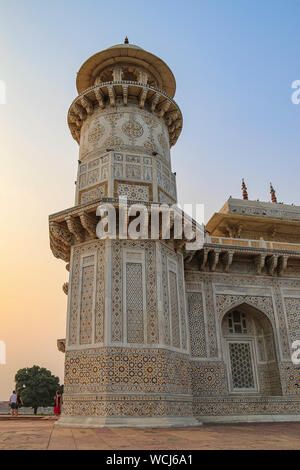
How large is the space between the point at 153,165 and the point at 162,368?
239 inches

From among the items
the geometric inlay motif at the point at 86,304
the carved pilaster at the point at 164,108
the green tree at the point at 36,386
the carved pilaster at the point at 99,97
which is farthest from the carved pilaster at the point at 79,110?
the green tree at the point at 36,386

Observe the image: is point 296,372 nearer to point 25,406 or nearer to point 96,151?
point 96,151

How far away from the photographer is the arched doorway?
42.0ft

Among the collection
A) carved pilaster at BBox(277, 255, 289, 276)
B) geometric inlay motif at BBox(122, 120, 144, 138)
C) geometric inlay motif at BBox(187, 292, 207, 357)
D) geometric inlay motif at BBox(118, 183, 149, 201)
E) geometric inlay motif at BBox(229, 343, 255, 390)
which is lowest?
geometric inlay motif at BBox(229, 343, 255, 390)

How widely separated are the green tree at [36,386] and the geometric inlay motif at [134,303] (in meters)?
37.0

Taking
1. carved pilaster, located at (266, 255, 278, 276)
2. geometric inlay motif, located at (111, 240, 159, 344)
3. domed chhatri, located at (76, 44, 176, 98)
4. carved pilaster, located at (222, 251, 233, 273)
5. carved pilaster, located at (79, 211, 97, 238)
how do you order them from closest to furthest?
1. geometric inlay motif, located at (111, 240, 159, 344)
2. carved pilaster, located at (79, 211, 97, 238)
3. carved pilaster, located at (222, 251, 233, 273)
4. domed chhatri, located at (76, 44, 176, 98)
5. carved pilaster, located at (266, 255, 278, 276)

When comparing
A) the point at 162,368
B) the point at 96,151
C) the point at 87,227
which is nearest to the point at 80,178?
the point at 96,151

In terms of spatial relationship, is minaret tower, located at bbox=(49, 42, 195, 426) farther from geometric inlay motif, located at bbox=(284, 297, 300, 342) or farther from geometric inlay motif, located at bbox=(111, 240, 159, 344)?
geometric inlay motif, located at bbox=(284, 297, 300, 342)

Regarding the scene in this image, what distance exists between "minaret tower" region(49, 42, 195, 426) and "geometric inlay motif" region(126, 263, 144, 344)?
3 cm

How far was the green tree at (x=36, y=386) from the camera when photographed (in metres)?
42.2

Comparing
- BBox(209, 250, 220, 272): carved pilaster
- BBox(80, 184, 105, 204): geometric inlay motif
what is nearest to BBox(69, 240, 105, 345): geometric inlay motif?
BBox(80, 184, 105, 204): geometric inlay motif

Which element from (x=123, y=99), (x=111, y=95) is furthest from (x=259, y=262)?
(x=111, y=95)

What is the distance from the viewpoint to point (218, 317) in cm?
1290

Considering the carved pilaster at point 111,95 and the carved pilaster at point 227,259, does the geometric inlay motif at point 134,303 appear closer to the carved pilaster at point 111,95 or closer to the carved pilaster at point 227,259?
the carved pilaster at point 227,259
